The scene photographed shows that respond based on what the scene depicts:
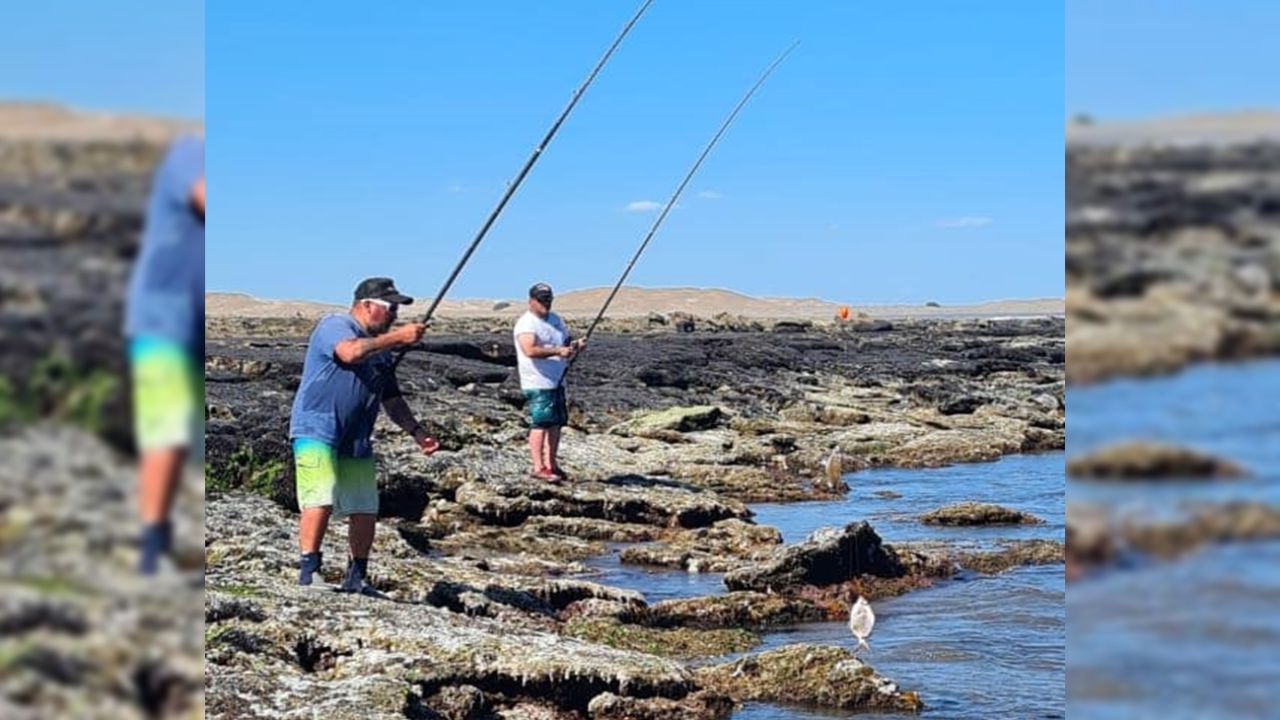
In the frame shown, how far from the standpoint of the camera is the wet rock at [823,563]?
1076cm

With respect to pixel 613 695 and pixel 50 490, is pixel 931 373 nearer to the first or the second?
pixel 613 695

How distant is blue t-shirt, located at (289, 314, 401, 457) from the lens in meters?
7.57

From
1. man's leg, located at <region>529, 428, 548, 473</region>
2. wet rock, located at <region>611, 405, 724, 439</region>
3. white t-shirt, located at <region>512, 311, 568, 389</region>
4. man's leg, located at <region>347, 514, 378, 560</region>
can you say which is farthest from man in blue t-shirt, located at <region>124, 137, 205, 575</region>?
wet rock, located at <region>611, 405, 724, 439</region>

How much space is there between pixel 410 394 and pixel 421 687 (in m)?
14.8

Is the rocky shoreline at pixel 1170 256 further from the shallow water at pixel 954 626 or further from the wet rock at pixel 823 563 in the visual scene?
the wet rock at pixel 823 563

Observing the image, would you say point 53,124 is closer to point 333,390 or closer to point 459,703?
point 459,703

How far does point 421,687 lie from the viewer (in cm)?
696

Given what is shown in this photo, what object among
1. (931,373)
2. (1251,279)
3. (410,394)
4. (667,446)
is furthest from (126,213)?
(931,373)

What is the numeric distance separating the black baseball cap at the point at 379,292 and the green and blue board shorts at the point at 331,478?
0.84 metres

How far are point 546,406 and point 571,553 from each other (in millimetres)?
1708

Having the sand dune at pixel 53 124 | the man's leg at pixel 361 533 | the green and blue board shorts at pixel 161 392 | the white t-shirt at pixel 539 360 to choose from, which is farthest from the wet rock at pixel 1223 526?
the white t-shirt at pixel 539 360

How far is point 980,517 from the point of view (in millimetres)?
15648

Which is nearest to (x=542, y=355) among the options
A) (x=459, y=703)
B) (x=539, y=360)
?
(x=539, y=360)

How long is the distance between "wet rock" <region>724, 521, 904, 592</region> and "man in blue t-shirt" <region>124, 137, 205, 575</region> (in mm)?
8889
